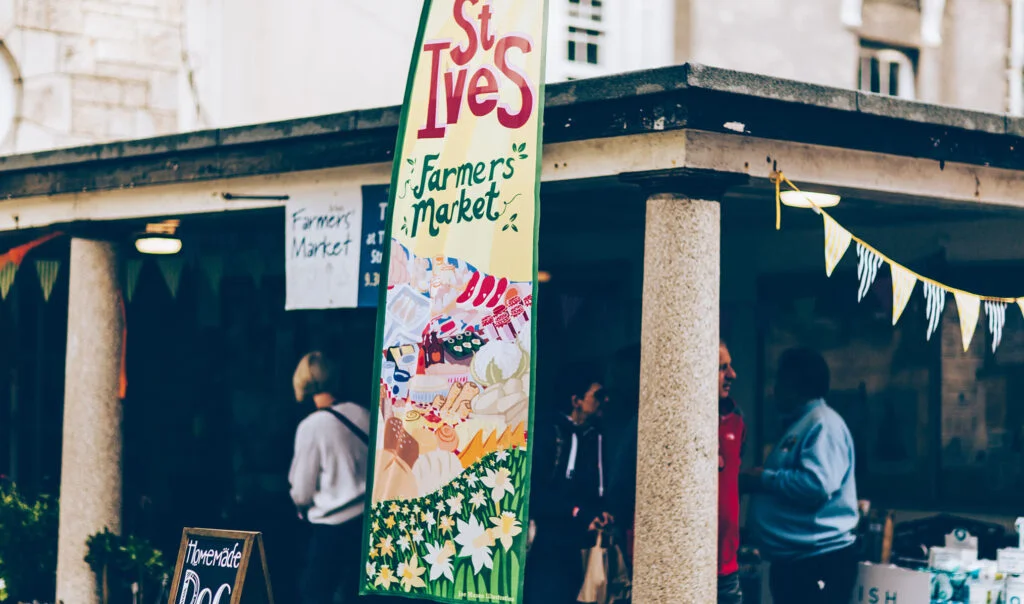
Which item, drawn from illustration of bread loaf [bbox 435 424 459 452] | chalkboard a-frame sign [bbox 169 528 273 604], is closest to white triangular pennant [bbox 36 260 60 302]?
chalkboard a-frame sign [bbox 169 528 273 604]

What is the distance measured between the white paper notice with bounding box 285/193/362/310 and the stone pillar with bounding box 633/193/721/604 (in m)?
2.31

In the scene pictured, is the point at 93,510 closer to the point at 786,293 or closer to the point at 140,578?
the point at 140,578

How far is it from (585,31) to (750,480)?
796 cm

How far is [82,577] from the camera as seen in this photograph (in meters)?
10.7

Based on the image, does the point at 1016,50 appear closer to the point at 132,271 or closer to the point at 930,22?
the point at 930,22

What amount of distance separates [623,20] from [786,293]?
18.3 feet

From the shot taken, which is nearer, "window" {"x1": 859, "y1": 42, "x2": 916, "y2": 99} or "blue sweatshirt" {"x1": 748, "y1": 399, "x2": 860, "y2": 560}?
"blue sweatshirt" {"x1": 748, "y1": 399, "x2": 860, "y2": 560}

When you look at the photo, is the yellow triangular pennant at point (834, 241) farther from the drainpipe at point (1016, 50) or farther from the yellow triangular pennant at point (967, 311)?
the drainpipe at point (1016, 50)

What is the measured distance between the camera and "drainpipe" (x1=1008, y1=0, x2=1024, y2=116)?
19.0m

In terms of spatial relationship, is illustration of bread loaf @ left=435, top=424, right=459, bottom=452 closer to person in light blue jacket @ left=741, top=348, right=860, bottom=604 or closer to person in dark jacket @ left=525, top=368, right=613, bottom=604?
person in dark jacket @ left=525, top=368, right=613, bottom=604

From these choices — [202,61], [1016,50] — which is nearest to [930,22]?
[1016,50]

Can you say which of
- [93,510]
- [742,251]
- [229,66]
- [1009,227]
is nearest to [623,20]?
[229,66]

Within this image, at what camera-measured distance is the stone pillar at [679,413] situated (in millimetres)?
7328

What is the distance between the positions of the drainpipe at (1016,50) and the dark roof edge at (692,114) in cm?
1097
